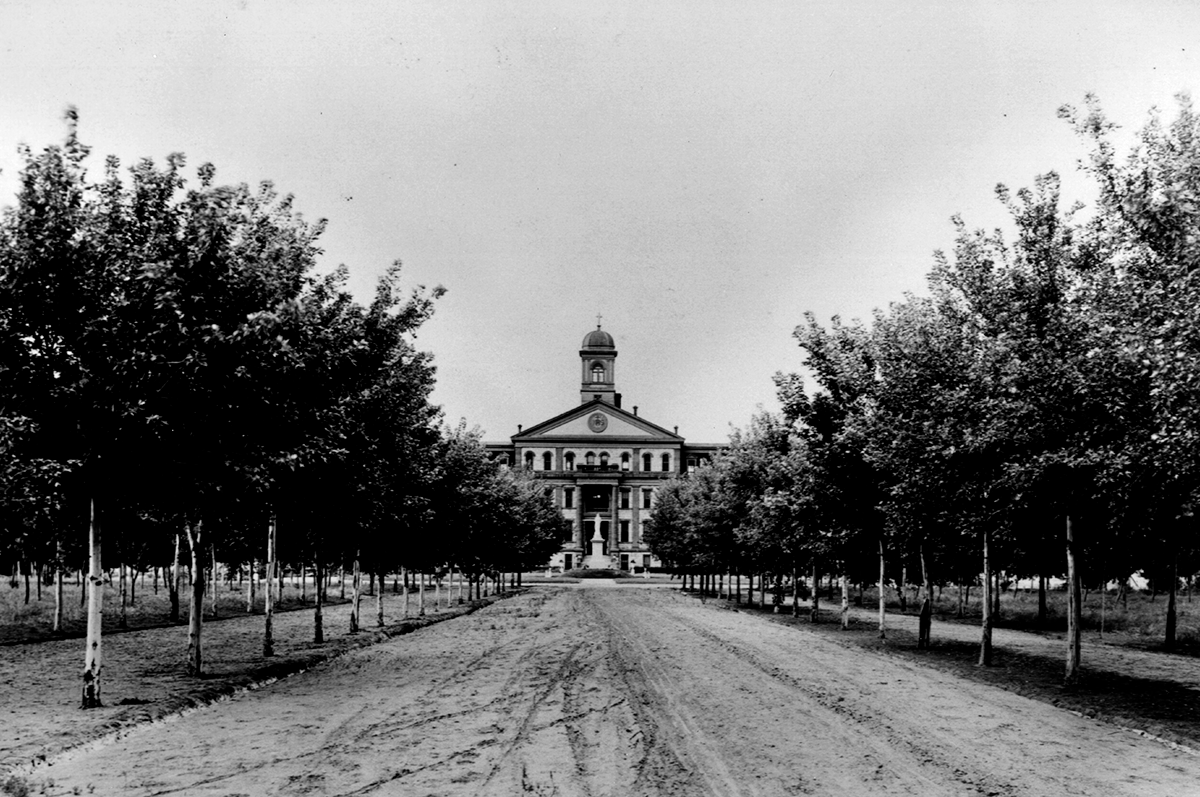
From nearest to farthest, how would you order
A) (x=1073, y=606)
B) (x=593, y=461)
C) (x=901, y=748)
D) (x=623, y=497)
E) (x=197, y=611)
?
(x=901, y=748) < (x=1073, y=606) < (x=197, y=611) < (x=623, y=497) < (x=593, y=461)

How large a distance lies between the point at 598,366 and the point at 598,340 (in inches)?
134

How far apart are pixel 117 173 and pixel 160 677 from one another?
8866mm

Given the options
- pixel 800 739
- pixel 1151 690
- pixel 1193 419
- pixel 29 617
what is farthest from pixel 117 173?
pixel 29 617

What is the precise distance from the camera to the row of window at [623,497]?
12288cm

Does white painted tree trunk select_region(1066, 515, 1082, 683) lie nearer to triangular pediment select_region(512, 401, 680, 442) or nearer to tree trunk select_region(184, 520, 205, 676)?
tree trunk select_region(184, 520, 205, 676)

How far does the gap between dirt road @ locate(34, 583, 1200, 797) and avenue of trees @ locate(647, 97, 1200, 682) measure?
11.3ft

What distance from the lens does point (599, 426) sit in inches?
4921

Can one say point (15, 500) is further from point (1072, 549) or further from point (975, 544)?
point (975, 544)

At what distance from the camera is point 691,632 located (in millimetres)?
29797

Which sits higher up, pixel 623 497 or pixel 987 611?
pixel 987 611

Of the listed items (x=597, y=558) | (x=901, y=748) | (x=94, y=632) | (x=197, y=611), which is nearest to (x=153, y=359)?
(x=94, y=632)

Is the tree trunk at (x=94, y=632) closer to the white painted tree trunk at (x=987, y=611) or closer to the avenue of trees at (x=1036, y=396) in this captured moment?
the avenue of trees at (x=1036, y=396)

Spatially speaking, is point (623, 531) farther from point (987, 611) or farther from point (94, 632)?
point (94, 632)

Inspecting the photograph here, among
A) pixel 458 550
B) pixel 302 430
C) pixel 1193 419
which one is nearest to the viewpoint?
pixel 1193 419
